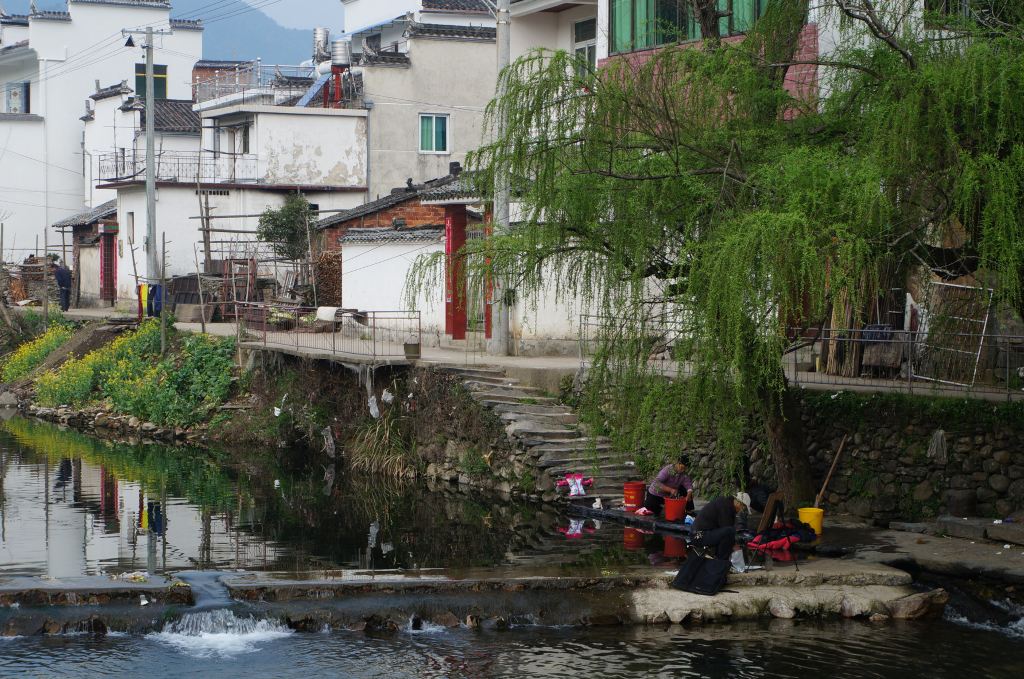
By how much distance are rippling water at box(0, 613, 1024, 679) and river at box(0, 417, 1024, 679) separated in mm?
32

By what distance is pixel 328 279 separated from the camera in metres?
40.2

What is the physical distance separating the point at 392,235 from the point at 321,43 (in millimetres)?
22483

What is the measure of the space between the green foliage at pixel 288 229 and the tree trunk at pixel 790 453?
26492 mm

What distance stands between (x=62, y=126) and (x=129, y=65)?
4.37 metres

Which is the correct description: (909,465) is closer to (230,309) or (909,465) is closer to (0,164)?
(230,309)

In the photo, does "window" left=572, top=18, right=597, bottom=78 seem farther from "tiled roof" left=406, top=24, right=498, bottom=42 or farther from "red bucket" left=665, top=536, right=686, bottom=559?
"tiled roof" left=406, top=24, right=498, bottom=42

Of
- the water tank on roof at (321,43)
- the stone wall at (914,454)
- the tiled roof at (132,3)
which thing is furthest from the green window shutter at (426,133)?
the stone wall at (914,454)

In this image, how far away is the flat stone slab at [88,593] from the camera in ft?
51.6

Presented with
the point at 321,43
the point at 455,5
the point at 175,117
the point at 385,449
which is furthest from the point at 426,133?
the point at 385,449

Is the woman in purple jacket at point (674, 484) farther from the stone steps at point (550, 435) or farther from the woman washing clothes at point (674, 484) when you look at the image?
the stone steps at point (550, 435)

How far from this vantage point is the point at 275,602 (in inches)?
632

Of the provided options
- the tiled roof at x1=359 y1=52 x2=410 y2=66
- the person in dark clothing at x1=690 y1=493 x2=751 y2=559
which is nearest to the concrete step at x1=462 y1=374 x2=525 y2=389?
the person in dark clothing at x1=690 y1=493 x2=751 y2=559

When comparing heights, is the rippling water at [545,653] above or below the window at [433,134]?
below

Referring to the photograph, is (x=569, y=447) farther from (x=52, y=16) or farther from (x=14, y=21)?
(x=14, y=21)
